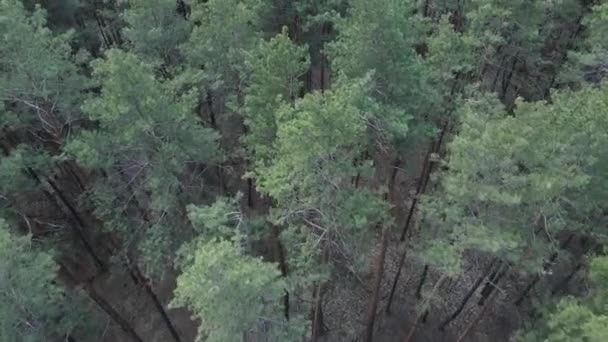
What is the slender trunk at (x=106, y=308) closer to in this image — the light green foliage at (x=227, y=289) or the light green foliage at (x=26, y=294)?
the light green foliage at (x=26, y=294)

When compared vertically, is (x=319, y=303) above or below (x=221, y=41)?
below

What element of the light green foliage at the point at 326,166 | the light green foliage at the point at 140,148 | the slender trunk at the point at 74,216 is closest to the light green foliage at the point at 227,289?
the light green foliage at the point at 326,166

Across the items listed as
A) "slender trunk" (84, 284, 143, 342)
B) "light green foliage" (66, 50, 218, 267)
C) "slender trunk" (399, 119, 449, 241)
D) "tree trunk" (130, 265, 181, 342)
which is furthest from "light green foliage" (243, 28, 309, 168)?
"slender trunk" (84, 284, 143, 342)

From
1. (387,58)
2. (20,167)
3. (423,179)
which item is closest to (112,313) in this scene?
(20,167)

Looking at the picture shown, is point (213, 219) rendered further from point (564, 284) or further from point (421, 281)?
point (564, 284)

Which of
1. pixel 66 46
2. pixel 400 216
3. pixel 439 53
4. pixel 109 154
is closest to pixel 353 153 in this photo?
pixel 439 53

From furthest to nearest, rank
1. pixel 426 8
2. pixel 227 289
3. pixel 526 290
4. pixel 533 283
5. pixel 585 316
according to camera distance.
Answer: pixel 426 8
pixel 526 290
pixel 533 283
pixel 585 316
pixel 227 289
